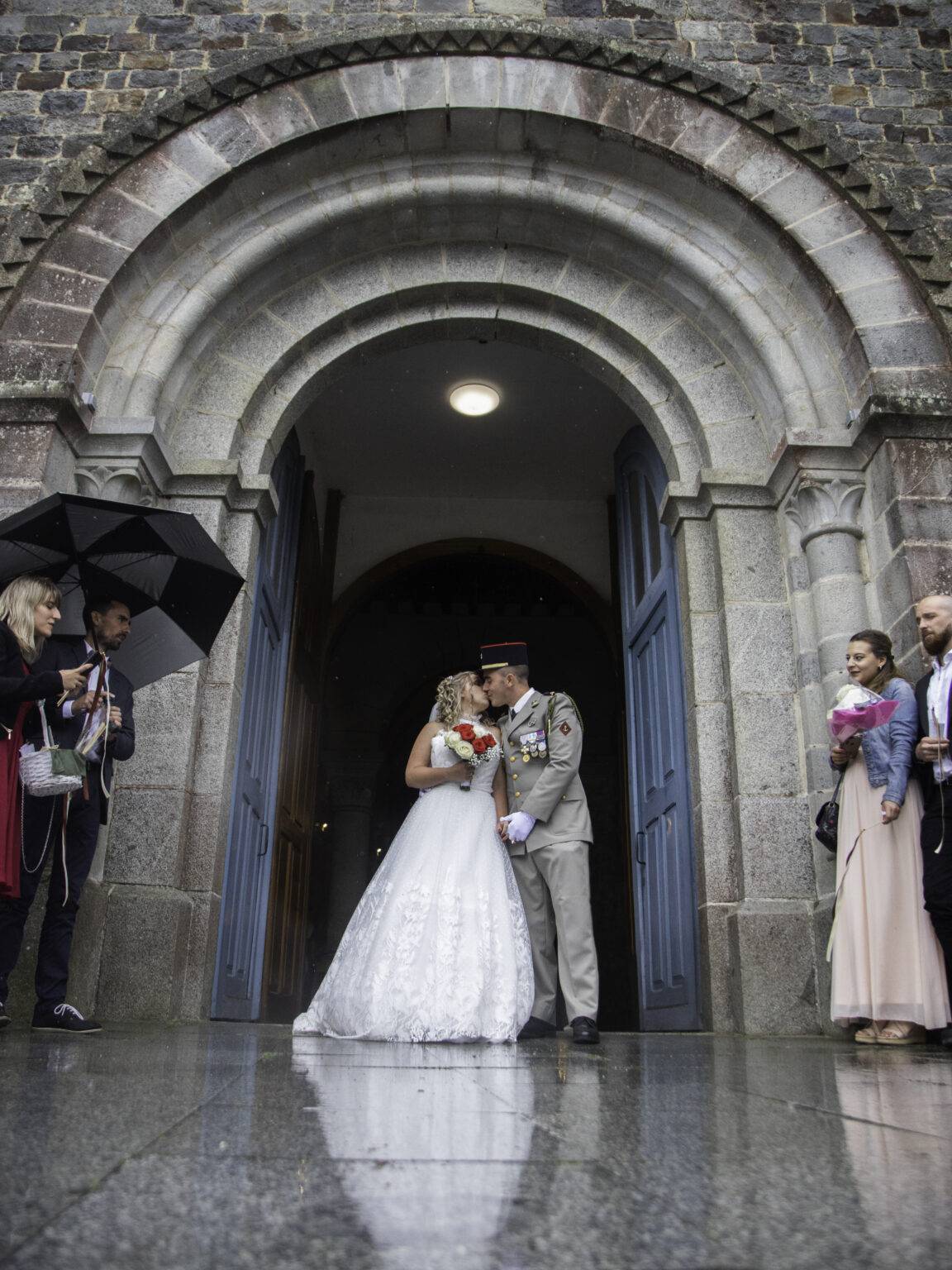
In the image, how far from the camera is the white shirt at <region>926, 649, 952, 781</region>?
3945 millimetres

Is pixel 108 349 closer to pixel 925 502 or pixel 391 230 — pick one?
pixel 391 230

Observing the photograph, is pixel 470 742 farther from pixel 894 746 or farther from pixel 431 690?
pixel 431 690

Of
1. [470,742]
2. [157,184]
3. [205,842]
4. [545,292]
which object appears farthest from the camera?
[545,292]

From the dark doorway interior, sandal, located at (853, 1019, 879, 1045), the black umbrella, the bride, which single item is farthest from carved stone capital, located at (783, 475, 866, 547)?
the dark doorway interior

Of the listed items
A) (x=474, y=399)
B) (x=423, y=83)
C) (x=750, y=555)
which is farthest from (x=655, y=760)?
(x=423, y=83)

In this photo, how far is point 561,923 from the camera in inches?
171

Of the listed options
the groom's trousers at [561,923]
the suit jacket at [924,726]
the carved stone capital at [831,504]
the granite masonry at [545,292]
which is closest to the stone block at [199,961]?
the granite masonry at [545,292]

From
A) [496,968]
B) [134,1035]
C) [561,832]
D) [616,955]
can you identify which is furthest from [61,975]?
[616,955]

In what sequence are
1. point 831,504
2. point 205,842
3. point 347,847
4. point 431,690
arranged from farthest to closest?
point 431,690
point 347,847
point 831,504
point 205,842

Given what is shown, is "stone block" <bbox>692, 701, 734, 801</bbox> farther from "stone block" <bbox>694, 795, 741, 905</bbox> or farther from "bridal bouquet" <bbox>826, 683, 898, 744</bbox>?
"bridal bouquet" <bbox>826, 683, 898, 744</bbox>

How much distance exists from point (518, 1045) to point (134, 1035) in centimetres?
137

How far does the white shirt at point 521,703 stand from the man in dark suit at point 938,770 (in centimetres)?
170

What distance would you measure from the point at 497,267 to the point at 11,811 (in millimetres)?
4237

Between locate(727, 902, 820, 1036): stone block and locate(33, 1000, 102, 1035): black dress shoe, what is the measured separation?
111 inches
